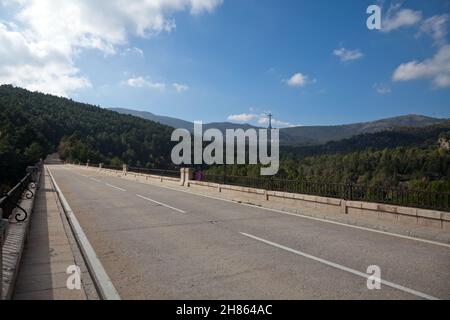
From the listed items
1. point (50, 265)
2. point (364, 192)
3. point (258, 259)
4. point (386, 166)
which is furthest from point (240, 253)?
point (386, 166)

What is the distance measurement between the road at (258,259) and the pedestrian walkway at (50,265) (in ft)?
1.64

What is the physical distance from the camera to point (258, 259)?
6.55 m

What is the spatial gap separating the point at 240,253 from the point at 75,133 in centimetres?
15745

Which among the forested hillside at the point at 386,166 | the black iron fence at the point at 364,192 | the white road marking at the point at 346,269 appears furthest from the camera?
the forested hillside at the point at 386,166

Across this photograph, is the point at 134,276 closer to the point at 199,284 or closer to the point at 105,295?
the point at 105,295

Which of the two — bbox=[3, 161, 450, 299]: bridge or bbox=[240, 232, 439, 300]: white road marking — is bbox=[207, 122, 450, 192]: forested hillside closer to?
bbox=[3, 161, 450, 299]: bridge

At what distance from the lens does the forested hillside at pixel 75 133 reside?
110000mm

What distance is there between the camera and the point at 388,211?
10.3 m

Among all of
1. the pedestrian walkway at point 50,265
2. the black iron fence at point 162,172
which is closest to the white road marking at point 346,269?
the pedestrian walkway at point 50,265

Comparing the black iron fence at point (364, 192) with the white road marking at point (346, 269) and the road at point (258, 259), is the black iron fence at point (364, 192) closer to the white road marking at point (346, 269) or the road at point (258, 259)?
the road at point (258, 259)

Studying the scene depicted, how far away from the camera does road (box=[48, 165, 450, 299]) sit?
4988mm

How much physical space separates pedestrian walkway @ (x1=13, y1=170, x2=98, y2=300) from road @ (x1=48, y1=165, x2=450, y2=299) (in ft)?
1.64

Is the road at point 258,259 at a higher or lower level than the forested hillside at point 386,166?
lower

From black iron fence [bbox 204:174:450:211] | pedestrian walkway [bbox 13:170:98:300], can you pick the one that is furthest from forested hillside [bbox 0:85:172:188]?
pedestrian walkway [bbox 13:170:98:300]
